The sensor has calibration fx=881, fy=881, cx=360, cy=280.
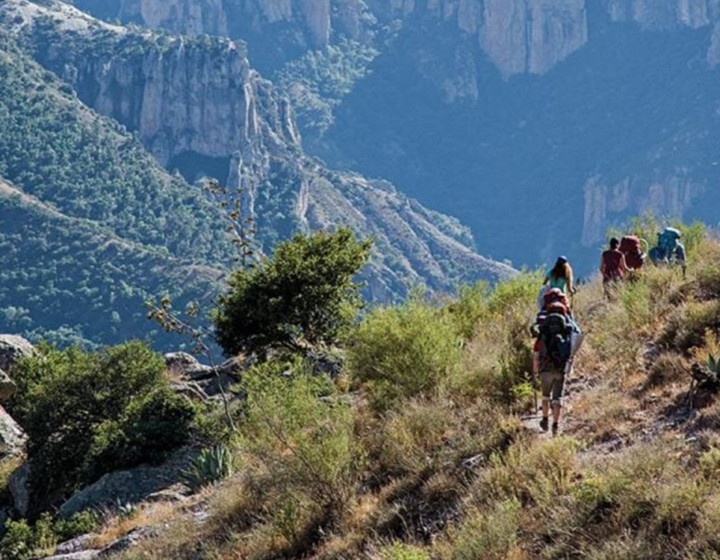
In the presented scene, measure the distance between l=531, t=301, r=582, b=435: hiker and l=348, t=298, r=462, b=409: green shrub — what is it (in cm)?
211

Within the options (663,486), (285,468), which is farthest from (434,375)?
(663,486)

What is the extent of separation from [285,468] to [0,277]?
145207mm

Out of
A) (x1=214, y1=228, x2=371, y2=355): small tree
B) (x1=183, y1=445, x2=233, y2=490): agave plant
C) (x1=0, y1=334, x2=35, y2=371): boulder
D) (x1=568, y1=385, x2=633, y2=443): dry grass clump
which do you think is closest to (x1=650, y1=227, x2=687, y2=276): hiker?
(x1=568, y1=385, x2=633, y2=443): dry grass clump

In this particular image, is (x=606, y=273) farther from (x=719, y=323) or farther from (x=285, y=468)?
(x=285, y=468)

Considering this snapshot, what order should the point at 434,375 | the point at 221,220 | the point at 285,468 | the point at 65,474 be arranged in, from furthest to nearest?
the point at 221,220, the point at 65,474, the point at 434,375, the point at 285,468

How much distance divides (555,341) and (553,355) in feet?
0.51

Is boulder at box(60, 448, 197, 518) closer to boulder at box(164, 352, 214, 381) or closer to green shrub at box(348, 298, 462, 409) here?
green shrub at box(348, 298, 462, 409)

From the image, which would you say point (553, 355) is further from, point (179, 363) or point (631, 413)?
point (179, 363)

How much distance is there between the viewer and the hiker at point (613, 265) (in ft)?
49.9

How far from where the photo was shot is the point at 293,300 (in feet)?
67.4

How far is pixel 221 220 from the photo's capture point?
170875mm

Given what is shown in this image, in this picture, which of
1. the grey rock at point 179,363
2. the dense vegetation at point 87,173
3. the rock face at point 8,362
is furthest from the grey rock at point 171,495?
the dense vegetation at point 87,173

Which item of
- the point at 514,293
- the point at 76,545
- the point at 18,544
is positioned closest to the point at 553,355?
the point at 76,545

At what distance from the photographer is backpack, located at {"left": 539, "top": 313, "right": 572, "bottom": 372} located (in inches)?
356
